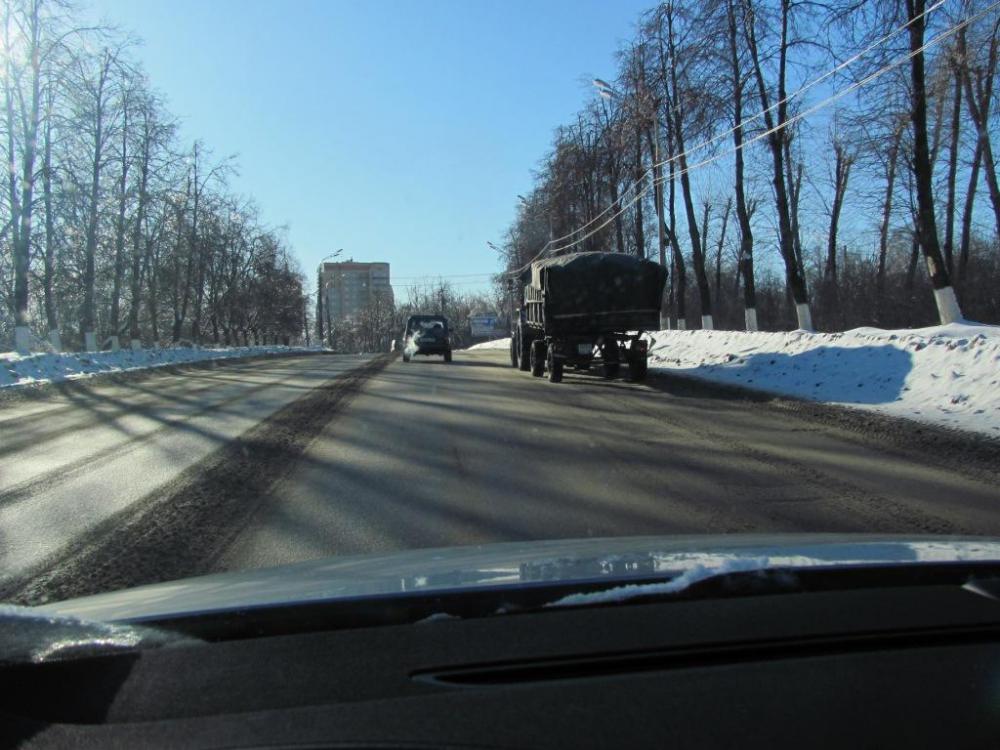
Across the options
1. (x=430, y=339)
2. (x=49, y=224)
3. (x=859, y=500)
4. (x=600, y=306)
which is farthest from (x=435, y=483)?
(x=49, y=224)

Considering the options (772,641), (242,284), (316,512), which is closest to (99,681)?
(772,641)

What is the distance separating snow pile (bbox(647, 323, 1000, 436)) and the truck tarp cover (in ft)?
8.14

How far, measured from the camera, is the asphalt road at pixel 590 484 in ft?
18.6

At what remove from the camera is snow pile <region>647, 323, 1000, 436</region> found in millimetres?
11375

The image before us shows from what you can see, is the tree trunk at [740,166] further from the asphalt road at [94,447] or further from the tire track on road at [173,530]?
the tire track on road at [173,530]

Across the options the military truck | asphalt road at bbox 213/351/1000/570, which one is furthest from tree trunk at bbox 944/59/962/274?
asphalt road at bbox 213/351/1000/570

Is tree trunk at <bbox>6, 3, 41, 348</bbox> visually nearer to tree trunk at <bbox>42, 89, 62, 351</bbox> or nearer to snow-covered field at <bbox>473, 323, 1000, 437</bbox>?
tree trunk at <bbox>42, 89, 62, 351</bbox>

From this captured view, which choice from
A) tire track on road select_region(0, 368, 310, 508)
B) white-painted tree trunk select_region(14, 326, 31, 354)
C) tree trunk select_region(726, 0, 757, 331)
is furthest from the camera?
white-painted tree trunk select_region(14, 326, 31, 354)

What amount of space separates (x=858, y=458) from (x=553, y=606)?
7306 mm

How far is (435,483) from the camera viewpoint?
744cm

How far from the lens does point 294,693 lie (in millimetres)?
1810

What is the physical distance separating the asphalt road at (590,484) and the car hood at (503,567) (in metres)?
2.08

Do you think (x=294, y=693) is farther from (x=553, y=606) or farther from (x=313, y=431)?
(x=313, y=431)

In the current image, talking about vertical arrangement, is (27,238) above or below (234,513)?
above
